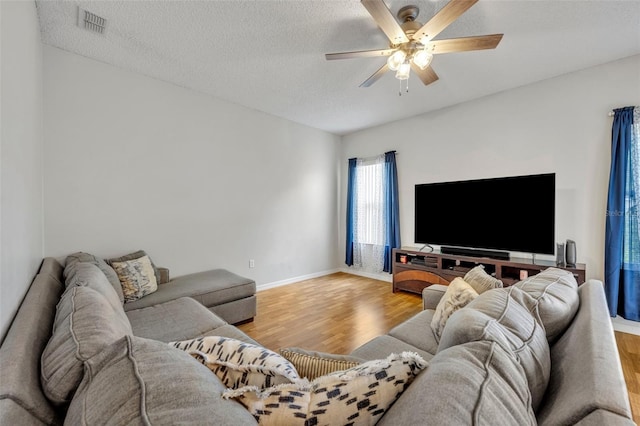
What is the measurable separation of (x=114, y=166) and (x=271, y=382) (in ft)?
9.77

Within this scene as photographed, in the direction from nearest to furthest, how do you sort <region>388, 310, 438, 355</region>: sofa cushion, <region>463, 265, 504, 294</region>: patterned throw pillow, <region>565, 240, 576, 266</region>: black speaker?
<region>388, 310, 438, 355</region>: sofa cushion → <region>463, 265, 504, 294</region>: patterned throw pillow → <region>565, 240, 576, 266</region>: black speaker

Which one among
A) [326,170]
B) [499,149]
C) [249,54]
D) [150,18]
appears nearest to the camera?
[150,18]

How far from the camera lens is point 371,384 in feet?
2.15

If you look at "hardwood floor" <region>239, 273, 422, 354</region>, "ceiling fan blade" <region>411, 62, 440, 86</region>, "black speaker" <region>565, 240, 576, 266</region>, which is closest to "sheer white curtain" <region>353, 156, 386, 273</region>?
"hardwood floor" <region>239, 273, 422, 354</region>

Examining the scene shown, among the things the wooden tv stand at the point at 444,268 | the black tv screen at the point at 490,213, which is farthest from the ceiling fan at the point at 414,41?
the wooden tv stand at the point at 444,268

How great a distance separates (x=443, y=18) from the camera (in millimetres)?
1632

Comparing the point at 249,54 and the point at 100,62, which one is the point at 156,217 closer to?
the point at 100,62

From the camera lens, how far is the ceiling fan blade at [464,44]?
1776 mm

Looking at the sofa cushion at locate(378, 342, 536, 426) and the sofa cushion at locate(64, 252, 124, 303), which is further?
the sofa cushion at locate(64, 252, 124, 303)

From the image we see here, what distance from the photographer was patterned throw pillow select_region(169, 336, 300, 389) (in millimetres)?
697

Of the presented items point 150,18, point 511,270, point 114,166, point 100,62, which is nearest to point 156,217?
point 114,166

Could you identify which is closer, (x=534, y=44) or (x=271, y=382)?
(x=271, y=382)

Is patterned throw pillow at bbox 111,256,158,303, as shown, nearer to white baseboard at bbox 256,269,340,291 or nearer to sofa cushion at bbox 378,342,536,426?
white baseboard at bbox 256,269,340,291

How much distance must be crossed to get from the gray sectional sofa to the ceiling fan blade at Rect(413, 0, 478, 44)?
1.58 m
